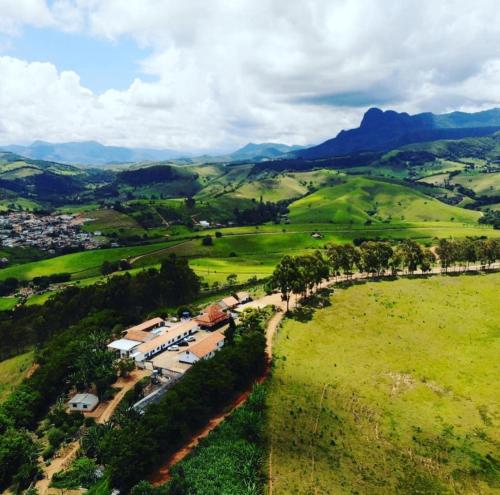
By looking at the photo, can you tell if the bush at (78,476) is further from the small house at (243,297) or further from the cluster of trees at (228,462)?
the small house at (243,297)

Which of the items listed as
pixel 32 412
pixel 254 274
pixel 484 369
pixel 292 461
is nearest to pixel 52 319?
pixel 32 412

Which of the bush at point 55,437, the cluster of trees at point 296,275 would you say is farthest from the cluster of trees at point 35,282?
the bush at point 55,437

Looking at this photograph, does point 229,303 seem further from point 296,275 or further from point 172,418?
point 172,418

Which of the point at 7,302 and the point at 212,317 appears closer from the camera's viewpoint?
the point at 212,317

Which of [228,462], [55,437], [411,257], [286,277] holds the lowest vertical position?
[55,437]

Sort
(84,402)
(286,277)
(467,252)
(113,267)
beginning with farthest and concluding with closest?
(113,267) → (467,252) → (286,277) → (84,402)

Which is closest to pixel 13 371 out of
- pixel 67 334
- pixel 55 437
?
pixel 67 334

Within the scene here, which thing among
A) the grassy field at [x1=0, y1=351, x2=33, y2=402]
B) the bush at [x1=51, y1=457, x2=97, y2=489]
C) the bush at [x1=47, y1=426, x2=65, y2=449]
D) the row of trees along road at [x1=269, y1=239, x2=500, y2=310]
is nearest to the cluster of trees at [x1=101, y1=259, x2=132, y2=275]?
the grassy field at [x1=0, y1=351, x2=33, y2=402]
